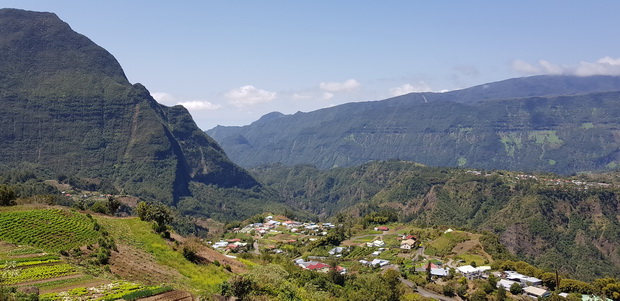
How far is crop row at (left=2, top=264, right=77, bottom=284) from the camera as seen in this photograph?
3111 cm

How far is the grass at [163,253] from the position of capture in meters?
42.9

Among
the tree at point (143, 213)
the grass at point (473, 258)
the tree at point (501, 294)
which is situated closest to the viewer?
the tree at point (143, 213)

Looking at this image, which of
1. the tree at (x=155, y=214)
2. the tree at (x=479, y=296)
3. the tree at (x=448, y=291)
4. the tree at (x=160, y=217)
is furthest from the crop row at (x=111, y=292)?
the tree at (x=448, y=291)

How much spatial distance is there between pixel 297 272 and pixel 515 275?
42467 millimetres

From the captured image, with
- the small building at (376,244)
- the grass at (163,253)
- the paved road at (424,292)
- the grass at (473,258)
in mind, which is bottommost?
the small building at (376,244)

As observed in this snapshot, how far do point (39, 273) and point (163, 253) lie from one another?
16.1 metres

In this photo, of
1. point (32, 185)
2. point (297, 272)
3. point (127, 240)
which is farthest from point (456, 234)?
point (32, 185)

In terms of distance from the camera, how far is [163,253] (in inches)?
1922

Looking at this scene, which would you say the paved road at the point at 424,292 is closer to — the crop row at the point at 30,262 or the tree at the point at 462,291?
the tree at the point at 462,291

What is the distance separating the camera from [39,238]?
140 ft

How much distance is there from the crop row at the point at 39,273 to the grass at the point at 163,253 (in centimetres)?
952

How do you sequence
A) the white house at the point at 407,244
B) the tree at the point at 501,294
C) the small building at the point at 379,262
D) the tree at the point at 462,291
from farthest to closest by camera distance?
the white house at the point at 407,244
the small building at the point at 379,262
the tree at the point at 462,291
the tree at the point at 501,294

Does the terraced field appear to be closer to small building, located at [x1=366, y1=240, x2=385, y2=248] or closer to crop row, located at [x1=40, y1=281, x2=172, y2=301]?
crop row, located at [x1=40, y1=281, x2=172, y2=301]

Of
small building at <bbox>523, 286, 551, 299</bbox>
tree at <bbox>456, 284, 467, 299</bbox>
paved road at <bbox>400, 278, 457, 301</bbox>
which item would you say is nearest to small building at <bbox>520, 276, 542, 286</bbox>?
small building at <bbox>523, 286, 551, 299</bbox>
